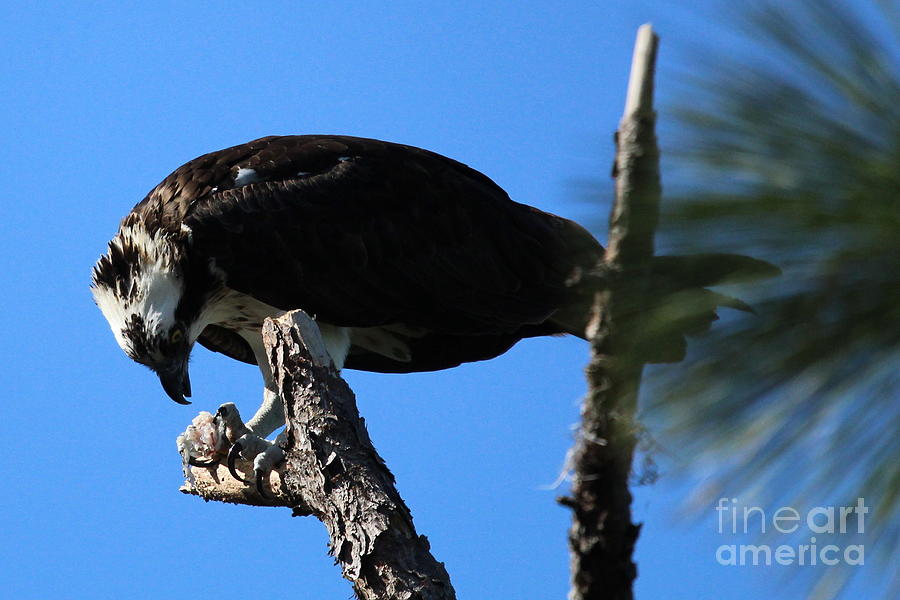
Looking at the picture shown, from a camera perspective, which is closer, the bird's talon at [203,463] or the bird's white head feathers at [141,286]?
the bird's talon at [203,463]

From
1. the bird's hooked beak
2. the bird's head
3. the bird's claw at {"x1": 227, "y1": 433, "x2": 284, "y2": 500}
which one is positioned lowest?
the bird's claw at {"x1": 227, "y1": 433, "x2": 284, "y2": 500}

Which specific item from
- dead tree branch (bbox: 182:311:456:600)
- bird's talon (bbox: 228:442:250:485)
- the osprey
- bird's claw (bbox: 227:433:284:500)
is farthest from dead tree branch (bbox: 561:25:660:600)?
the osprey

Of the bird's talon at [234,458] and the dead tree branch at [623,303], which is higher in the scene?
the bird's talon at [234,458]

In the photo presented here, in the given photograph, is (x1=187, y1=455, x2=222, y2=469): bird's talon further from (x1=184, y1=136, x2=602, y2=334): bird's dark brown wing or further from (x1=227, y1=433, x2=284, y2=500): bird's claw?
(x1=184, y1=136, x2=602, y2=334): bird's dark brown wing

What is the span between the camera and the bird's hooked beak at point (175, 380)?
539 centimetres

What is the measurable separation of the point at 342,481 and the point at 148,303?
193 cm

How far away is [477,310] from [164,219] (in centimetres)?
161

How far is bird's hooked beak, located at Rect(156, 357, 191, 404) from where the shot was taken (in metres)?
5.39

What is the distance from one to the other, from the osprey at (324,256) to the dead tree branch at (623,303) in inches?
116

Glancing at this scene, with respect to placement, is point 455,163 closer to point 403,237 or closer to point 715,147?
point 403,237

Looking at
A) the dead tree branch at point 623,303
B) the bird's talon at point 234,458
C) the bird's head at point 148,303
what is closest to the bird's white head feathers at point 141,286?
the bird's head at point 148,303

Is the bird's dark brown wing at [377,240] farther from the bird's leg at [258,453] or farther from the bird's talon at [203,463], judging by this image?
the bird's talon at [203,463]

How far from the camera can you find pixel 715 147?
1597 mm

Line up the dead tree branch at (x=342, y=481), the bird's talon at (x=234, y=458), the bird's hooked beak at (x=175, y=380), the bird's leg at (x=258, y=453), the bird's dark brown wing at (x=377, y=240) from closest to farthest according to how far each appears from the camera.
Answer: the dead tree branch at (x=342, y=481)
the bird's leg at (x=258, y=453)
the bird's talon at (x=234, y=458)
the bird's dark brown wing at (x=377, y=240)
the bird's hooked beak at (x=175, y=380)
